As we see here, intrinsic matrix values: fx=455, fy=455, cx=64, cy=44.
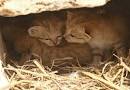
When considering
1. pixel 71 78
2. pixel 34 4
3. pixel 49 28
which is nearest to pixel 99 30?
pixel 49 28

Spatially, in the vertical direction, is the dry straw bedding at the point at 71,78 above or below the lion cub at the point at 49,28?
below

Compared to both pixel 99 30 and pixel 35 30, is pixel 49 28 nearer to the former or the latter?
pixel 35 30

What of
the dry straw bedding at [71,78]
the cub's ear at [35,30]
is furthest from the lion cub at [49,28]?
the dry straw bedding at [71,78]

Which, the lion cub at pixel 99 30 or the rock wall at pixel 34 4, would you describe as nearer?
the rock wall at pixel 34 4

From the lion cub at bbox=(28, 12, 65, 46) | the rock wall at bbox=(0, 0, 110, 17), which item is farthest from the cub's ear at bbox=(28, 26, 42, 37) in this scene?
the rock wall at bbox=(0, 0, 110, 17)

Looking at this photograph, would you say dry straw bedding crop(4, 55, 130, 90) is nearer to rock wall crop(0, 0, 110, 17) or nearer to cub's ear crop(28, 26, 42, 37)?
cub's ear crop(28, 26, 42, 37)

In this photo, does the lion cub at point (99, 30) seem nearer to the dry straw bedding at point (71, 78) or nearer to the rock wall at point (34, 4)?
the dry straw bedding at point (71, 78)

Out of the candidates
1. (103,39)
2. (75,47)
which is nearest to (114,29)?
(103,39)

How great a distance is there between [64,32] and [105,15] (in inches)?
11.1

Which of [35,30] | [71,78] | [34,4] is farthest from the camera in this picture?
[35,30]

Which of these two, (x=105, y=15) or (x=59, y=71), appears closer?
(x=59, y=71)

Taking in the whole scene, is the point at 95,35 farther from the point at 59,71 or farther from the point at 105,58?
the point at 59,71

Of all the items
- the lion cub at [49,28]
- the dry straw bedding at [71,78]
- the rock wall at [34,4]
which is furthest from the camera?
the lion cub at [49,28]

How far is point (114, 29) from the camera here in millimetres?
2758
